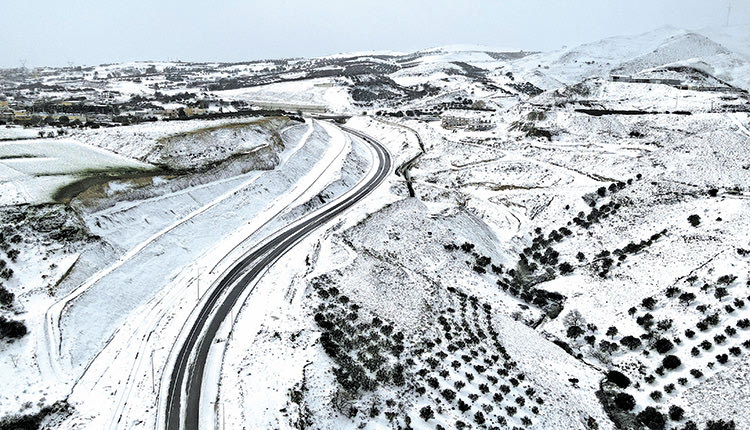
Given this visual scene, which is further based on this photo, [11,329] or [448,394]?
[11,329]

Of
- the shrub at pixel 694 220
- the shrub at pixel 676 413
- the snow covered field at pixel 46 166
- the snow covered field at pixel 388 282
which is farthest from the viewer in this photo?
the shrub at pixel 694 220

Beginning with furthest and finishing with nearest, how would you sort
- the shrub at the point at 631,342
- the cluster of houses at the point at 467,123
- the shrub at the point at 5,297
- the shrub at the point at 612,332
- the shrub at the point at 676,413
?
the cluster of houses at the point at 467,123 → the shrub at the point at 612,332 → the shrub at the point at 631,342 → the shrub at the point at 5,297 → the shrub at the point at 676,413

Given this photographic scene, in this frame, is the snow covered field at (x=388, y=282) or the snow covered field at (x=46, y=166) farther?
the snow covered field at (x=46, y=166)

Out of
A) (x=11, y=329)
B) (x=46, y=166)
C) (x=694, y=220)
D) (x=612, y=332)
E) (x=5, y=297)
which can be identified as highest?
(x=46, y=166)

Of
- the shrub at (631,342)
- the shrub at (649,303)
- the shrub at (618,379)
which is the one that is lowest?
the shrub at (618,379)

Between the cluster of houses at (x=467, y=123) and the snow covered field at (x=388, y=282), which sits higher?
the cluster of houses at (x=467, y=123)

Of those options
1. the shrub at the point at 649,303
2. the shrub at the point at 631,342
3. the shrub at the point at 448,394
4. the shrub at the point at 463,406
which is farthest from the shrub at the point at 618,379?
the shrub at the point at 448,394

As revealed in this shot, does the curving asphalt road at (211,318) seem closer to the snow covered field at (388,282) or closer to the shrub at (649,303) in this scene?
the snow covered field at (388,282)

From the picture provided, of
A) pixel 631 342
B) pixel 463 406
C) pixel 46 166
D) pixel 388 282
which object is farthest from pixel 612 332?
pixel 46 166

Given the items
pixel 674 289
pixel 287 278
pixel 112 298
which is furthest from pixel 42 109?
pixel 674 289

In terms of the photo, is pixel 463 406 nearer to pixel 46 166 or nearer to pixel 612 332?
pixel 612 332
